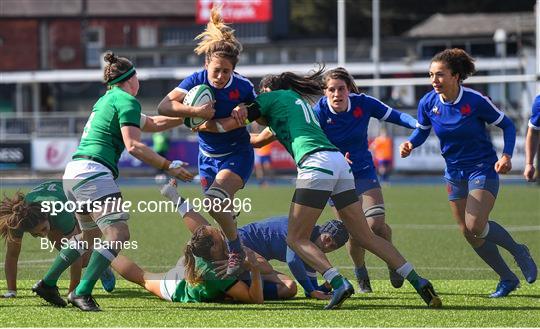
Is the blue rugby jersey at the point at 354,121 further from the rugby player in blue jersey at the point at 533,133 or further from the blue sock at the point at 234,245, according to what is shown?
the blue sock at the point at 234,245

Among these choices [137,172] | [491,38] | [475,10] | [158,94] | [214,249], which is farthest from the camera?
[475,10]

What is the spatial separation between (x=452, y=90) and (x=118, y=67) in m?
2.73

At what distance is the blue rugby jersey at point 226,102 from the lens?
8953mm

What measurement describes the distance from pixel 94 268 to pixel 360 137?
108 inches

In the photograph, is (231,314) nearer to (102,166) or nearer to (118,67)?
(102,166)

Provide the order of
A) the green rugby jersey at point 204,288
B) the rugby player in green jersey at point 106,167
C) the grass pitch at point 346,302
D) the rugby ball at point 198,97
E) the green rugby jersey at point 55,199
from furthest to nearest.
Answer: the green rugby jersey at point 55,199 → the green rugby jersey at point 204,288 → the rugby ball at point 198,97 → the rugby player in green jersey at point 106,167 → the grass pitch at point 346,302

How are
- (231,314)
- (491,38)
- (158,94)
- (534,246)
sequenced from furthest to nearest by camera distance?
(491,38) → (158,94) → (534,246) → (231,314)

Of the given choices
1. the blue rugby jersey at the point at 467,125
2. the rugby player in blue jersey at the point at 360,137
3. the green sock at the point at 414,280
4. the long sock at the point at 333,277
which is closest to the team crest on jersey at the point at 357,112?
the rugby player in blue jersey at the point at 360,137

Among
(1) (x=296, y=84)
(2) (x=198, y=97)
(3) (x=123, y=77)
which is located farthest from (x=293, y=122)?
(3) (x=123, y=77)

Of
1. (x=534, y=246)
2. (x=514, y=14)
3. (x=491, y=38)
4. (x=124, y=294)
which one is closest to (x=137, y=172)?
(x=534, y=246)

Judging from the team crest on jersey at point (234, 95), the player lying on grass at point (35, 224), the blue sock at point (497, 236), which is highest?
the team crest on jersey at point (234, 95)

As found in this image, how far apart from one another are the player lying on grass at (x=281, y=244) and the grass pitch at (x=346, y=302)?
6.3 inches

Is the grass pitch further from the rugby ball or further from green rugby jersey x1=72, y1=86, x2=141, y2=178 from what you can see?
the rugby ball

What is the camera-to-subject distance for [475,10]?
181 feet
